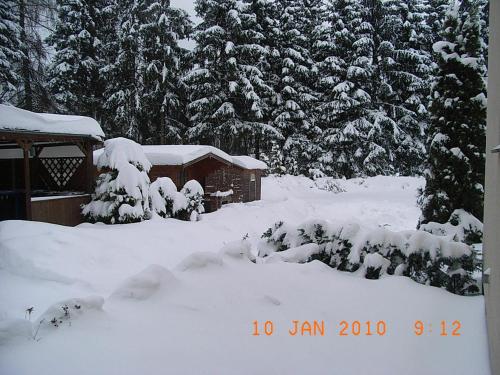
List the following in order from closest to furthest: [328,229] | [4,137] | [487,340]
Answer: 1. [487,340]
2. [328,229]
3. [4,137]

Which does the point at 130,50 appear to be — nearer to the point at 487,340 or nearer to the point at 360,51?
the point at 360,51

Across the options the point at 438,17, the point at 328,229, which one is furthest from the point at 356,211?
the point at 438,17

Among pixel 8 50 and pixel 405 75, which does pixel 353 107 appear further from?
pixel 8 50

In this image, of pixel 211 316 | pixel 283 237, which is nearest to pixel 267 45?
pixel 283 237

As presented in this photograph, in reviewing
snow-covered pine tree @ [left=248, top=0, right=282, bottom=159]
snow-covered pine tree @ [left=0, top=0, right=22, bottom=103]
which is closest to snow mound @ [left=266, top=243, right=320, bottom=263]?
snow-covered pine tree @ [left=0, top=0, right=22, bottom=103]

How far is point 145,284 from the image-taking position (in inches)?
141

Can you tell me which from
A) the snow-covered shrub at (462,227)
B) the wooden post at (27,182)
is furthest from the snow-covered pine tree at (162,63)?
the snow-covered shrub at (462,227)

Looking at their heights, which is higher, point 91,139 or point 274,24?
point 274,24

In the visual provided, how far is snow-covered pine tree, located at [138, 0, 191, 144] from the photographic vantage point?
22250mm

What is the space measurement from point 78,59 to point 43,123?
52.5ft

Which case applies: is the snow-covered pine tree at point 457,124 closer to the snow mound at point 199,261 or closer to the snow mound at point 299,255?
the snow mound at point 299,255

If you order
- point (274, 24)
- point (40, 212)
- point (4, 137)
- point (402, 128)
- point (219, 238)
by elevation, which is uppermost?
point (274, 24)

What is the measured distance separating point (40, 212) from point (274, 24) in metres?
21.2

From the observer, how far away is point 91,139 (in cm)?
999
